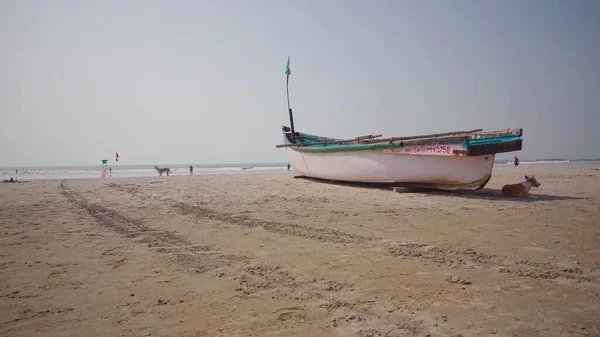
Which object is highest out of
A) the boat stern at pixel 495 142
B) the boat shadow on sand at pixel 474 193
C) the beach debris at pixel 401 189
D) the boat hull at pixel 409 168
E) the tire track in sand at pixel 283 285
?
the boat stern at pixel 495 142

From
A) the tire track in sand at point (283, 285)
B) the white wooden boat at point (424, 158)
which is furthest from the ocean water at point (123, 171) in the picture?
the tire track in sand at point (283, 285)

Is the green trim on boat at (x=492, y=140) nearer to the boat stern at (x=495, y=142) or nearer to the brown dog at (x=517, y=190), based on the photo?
the boat stern at (x=495, y=142)

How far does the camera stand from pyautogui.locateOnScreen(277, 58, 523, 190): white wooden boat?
8.39 m

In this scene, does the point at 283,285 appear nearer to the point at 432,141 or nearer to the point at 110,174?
the point at 432,141

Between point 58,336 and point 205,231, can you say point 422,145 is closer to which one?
point 205,231

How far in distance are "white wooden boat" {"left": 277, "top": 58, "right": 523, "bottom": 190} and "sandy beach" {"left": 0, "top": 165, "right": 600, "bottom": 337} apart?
2.37 metres

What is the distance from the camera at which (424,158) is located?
951 centimetres

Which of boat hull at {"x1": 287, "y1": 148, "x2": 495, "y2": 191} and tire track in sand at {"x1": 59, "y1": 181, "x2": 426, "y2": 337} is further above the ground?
boat hull at {"x1": 287, "y1": 148, "x2": 495, "y2": 191}

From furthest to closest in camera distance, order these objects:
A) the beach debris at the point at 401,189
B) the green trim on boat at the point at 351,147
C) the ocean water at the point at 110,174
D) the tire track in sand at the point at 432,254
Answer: the ocean water at the point at 110,174 < the green trim on boat at the point at 351,147 < the beach debris at the point at 401,189 < the tire track in sand at the point at 432,254

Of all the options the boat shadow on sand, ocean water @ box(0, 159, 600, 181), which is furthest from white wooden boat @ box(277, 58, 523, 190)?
ocean water @ box(0, 159, 600, 181)

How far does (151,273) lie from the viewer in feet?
11.1

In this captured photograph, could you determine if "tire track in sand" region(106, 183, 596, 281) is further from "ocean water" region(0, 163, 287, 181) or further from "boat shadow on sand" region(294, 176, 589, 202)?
"ocean water" region(0, 163, 287, 181)

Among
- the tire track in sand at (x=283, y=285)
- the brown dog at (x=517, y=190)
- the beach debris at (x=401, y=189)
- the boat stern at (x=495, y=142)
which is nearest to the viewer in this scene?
the tire track in sand at (x=283, y=285)

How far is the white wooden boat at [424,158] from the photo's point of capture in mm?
8391
